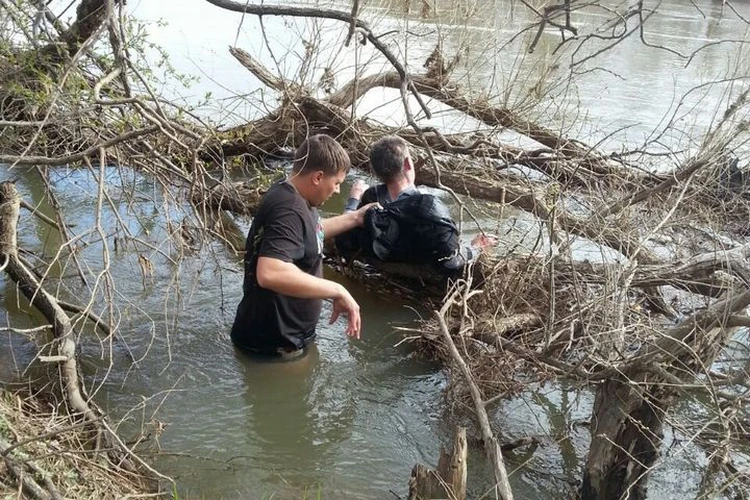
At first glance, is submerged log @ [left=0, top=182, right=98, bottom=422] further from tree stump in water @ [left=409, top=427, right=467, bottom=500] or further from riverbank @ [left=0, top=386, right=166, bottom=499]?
tree stump in water @ [left=409, top=427, right=467, bottom=500]

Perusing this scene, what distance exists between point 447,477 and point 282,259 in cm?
145

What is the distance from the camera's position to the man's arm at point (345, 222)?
578 cm

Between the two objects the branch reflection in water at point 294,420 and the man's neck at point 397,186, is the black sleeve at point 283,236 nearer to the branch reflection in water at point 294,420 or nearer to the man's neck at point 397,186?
the branch reflection in water at point 294,420

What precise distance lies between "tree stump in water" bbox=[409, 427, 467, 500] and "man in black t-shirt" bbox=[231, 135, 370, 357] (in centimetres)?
97

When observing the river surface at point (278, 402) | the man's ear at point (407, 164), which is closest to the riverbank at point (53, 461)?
the river surface at point (278, 402)

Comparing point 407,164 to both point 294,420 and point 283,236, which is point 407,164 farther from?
point 294,420

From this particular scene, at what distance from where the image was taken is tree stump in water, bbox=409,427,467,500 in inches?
139

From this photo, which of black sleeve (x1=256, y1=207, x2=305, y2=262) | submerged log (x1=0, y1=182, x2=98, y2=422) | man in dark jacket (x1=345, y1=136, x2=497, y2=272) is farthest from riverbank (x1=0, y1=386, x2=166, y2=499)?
man in dark jacket (x1=345, y1=136, x2=497, y2=272)

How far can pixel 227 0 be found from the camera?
13.9 feet

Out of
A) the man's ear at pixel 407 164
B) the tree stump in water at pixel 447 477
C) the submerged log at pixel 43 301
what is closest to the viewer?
the tree stump in water at pixel 447 477

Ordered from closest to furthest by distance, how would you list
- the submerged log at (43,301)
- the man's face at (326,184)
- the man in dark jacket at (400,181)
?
the submerged log at (43,301), the man's face at (326,184), the man in dark jacket at (400,181)

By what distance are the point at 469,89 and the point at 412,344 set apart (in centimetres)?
438

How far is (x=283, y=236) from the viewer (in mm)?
4250

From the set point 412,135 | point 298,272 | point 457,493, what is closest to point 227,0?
point 298,272
